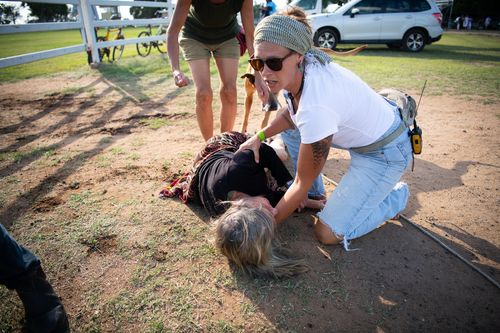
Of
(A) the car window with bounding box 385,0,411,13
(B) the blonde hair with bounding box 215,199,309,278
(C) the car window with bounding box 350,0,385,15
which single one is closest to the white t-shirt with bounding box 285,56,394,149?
(B) the blonde hair with bounding box 215,199,309,278

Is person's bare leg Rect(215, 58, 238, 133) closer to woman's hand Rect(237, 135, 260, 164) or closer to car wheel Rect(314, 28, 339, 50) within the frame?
woman's hand Rect(237, 135, 260, 164)

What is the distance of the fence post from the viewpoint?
7488 mm

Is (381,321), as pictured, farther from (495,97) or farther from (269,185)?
(495,97)

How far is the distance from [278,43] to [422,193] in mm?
2063

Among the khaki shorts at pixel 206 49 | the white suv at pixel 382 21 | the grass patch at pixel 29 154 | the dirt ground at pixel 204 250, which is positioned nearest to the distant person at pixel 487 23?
the white suv at pixel 382 21

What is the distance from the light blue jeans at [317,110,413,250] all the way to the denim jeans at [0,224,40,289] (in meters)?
1.84

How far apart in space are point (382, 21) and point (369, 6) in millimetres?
689

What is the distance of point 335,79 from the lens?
1.91m

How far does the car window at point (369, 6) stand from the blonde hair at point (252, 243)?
36.4 feet

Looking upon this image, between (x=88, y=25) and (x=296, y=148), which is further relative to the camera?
(x=88, y=25)

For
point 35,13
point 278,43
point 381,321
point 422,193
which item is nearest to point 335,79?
point 278,43

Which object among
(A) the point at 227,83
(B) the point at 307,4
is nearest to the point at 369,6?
(B) the point at 307,4

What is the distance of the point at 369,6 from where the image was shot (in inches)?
427

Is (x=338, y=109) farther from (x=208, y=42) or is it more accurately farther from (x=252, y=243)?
(x=208, y=42)
